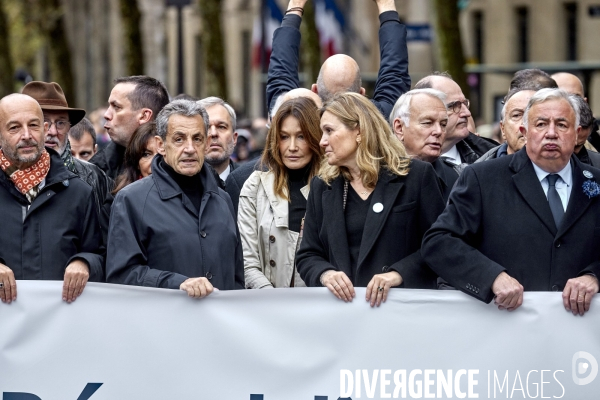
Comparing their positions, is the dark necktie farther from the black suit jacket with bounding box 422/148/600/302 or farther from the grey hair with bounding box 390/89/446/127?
the grey hair with bounding box 390/89/446/127

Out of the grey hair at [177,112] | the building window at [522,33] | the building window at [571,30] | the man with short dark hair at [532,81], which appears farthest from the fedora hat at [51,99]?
the building window at [522,33]

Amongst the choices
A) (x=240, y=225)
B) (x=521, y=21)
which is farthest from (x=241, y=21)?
(x=240, y=225)

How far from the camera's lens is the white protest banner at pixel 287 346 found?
255 inches

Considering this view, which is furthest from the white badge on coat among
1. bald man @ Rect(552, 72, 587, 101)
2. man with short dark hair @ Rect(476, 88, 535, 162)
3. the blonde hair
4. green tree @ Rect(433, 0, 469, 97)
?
green tree @ Rect(433, 0, 469, 97)

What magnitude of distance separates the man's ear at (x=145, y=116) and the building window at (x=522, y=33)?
24.8 metres

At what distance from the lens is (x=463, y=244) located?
6.46 metres

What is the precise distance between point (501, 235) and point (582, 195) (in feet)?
1.49

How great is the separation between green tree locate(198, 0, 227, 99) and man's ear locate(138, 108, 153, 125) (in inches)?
554

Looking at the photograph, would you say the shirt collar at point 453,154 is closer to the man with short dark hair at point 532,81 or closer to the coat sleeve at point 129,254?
the man with short dark hair at point 532,81

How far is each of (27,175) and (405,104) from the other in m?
2.31

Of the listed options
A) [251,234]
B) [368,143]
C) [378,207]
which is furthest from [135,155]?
[378,207]

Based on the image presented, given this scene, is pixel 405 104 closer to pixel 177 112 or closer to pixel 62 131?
pixel 177 112

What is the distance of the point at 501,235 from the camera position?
6539 millimetres

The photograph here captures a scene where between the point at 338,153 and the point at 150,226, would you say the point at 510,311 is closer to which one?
the point at 338,153
